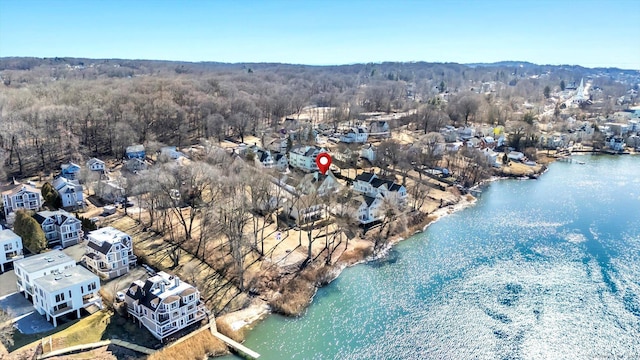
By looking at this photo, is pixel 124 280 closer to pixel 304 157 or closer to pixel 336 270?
pixel 336 270

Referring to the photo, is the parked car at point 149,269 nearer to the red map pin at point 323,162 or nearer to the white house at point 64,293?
the white house at point 64,293

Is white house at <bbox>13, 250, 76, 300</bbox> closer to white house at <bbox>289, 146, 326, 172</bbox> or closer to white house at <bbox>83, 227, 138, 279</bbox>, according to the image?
white house at <bbox>83, 227, 138, 279</bbox>

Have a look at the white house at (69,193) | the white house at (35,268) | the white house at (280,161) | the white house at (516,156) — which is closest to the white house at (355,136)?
the white house at (280,161)

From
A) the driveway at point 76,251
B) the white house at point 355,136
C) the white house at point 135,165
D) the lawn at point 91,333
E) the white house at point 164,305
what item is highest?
the white house at point 355,136

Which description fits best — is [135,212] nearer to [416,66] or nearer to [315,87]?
[315,87]

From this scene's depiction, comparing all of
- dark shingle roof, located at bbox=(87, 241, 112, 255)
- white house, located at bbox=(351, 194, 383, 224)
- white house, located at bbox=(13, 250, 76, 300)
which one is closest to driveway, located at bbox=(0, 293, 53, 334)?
white house, located at bbox=(13, 250, 76, 300)

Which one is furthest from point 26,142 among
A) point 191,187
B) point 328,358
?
point 328,358
